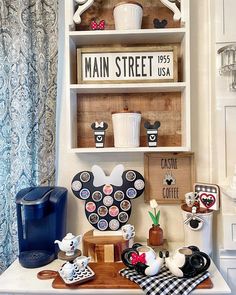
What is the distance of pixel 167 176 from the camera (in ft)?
4.75

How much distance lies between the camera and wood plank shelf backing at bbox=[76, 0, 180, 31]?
4.67 feet

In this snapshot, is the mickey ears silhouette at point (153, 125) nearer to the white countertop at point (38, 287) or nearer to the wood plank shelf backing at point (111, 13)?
the wood plank shelf backing at point (111, 13)

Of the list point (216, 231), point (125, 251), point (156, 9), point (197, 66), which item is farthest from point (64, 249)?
point (156, 9)

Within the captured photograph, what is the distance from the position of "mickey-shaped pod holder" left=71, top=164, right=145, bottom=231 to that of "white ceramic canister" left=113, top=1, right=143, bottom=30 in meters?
0.63

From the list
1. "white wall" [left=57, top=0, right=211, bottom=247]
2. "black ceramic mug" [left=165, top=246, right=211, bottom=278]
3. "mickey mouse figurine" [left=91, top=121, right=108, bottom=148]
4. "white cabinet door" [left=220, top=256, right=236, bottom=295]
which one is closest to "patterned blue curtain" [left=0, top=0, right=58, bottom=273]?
"white wall" [left=57, top=0, right=211, bottom=247]

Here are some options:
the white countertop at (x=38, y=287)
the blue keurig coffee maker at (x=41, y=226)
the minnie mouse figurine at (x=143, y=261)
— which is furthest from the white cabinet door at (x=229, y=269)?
the blue keurig coffee maker at (x=41, y=226)

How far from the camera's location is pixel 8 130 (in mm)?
1409

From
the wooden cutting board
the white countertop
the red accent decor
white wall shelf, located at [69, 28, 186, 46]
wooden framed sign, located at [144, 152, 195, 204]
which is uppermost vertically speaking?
white wall shelf, located at [69, 28, 186, 46]

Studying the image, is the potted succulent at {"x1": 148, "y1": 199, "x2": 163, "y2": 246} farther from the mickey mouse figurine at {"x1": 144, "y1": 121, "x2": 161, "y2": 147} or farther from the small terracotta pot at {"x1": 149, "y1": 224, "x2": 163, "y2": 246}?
the mickey mouse figurine at {"x1": 144, "y1": 121, "x2": 161, "y2": 147}

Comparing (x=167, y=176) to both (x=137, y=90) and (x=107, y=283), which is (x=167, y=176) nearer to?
(x=137, y=90)

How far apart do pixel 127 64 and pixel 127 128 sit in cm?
29

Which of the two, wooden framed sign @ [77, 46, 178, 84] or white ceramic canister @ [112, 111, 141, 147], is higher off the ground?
wooden framed sign @ [77, 46, 178, 84]

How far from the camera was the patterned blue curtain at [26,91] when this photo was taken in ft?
4.49

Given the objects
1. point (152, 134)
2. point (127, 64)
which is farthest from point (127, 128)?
point (127, 64)
